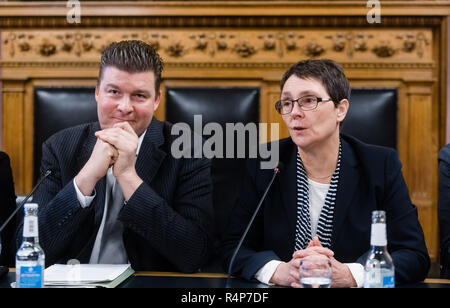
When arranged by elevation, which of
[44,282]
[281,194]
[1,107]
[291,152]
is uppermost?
[1,107]

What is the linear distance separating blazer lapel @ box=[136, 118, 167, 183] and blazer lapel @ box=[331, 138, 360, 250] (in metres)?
0.54

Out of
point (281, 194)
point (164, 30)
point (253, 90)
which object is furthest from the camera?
point (164, 30)

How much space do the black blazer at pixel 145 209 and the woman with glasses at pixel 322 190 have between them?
11cm

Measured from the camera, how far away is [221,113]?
2172 millimetres

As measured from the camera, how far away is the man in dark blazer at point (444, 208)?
1520mm

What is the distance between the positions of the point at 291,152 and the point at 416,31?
1136mm

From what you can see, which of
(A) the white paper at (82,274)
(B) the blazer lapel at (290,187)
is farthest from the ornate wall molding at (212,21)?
(A) the white paper at (82,274)

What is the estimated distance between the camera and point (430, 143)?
2.35m

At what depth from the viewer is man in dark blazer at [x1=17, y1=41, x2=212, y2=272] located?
139cm

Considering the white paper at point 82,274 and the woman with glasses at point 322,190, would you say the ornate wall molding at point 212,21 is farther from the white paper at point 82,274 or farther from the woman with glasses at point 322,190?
the white paper at point 82,274

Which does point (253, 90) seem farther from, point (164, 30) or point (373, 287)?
point (373, 287)

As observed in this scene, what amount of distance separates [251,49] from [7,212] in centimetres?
129

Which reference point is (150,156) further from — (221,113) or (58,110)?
(58,110)

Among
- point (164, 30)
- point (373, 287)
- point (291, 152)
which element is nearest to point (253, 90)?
point (164, 30)
